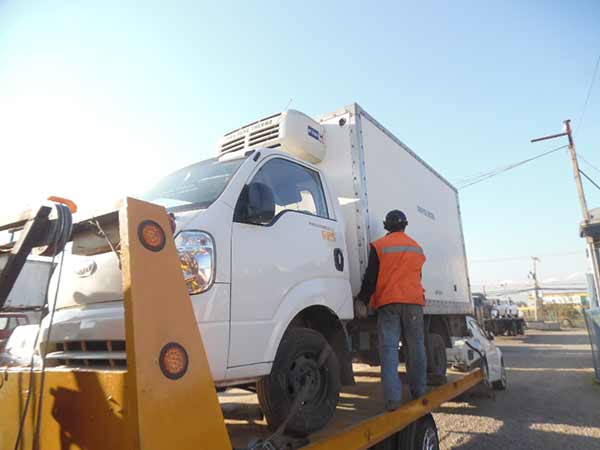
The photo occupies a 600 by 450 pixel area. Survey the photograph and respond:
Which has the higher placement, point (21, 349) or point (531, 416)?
point (21, 349)

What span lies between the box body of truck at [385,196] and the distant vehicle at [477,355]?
0.53 m

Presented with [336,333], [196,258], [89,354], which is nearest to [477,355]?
[336,333]

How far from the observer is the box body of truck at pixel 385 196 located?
4.40 metres

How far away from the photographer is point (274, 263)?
9.65 feet

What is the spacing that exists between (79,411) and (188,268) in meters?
0.87

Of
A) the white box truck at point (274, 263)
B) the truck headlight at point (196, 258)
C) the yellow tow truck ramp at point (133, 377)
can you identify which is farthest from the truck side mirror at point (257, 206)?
the yellow tow truck ramp at point (133, 377)

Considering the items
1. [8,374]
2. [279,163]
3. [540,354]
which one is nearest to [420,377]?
[279,163]

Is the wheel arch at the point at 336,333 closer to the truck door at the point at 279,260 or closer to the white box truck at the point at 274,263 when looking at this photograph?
the white box truck at the point at 274,263

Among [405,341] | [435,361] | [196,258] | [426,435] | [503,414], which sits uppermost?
[196,258]

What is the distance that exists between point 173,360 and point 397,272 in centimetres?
253

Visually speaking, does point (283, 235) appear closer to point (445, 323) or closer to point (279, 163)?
point (279, 163)

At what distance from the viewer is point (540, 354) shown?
15.7 metres

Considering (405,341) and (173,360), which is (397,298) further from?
(173,360)

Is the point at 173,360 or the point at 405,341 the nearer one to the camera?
the point at 173,360
